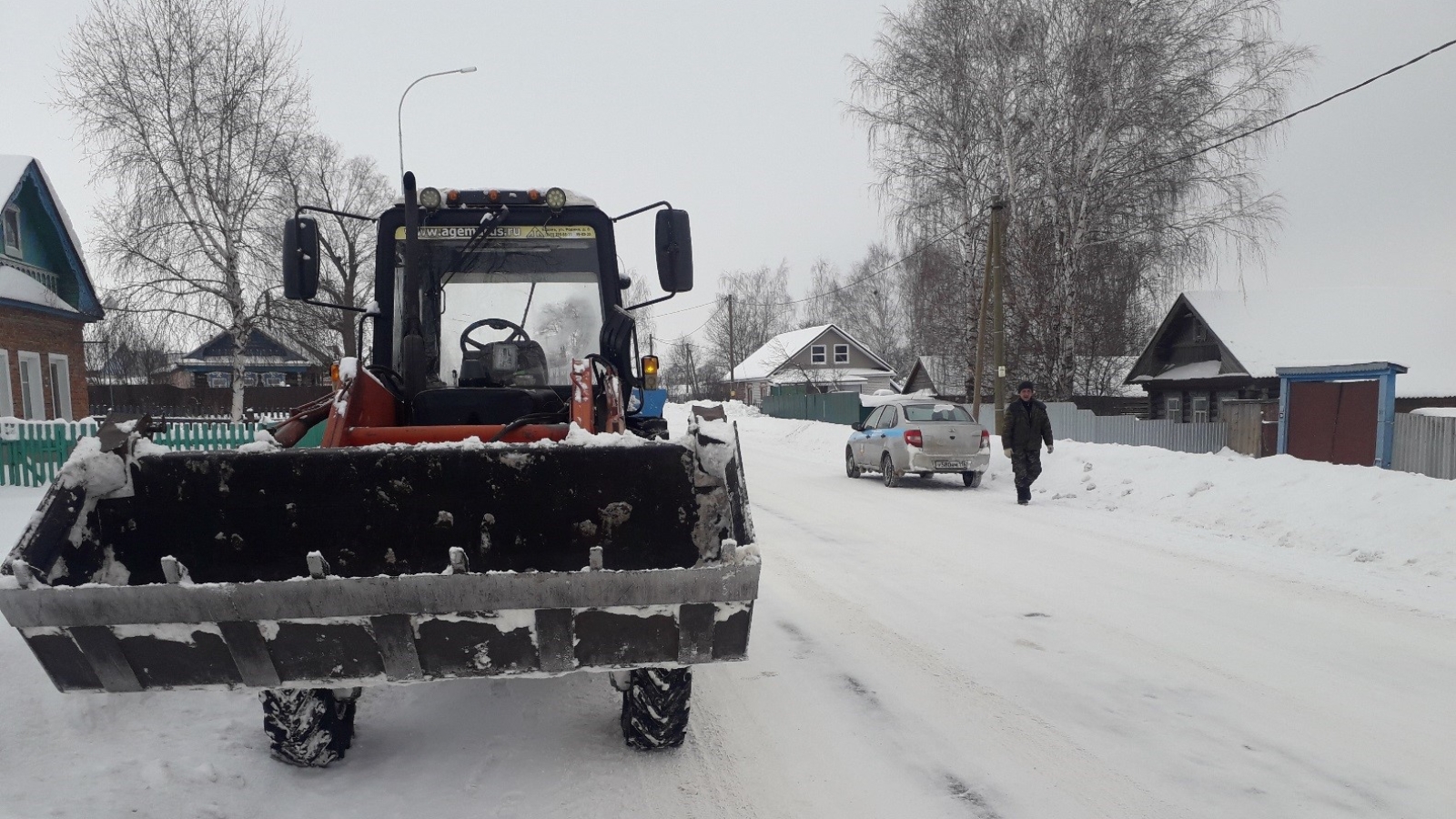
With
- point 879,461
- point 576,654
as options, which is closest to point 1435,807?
point 576,654

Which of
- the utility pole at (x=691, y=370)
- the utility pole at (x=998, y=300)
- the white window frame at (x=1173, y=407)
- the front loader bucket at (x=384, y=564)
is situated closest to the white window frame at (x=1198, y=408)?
the white window frame at (x=1173, y=407)

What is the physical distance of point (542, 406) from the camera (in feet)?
15.1

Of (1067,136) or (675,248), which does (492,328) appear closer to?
(675,248)

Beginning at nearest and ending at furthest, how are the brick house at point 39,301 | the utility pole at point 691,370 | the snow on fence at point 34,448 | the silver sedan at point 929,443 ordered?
the snow on fence at point 34,448 → the silver sedan at point 929,443 → the brick house at point 39,301 → the utility pole at point 691,370

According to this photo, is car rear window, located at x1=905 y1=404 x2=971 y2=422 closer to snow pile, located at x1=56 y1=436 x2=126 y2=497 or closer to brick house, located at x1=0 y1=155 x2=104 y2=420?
snow pile, located at x1=56 y1=436 x2=126 y2=497

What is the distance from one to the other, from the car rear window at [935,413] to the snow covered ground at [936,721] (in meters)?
6.76

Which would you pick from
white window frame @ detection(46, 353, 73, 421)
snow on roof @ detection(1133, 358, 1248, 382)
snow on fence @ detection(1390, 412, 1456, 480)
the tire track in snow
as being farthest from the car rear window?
white window frame @ detection(46, 353, 73, 421)

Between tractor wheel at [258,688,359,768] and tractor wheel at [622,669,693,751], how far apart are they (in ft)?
3.71

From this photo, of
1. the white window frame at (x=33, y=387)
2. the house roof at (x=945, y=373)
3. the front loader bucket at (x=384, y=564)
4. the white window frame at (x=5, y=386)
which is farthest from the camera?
the house roof at (x=945, y=373)

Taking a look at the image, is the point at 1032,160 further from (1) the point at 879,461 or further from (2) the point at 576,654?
(2) the point at 576,654

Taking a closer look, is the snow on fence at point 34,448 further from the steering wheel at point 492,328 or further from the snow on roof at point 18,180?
the steering wheel at point 492,328

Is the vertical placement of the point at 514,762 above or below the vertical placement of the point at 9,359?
below

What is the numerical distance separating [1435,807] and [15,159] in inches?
949

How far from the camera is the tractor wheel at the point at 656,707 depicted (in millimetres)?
3443
